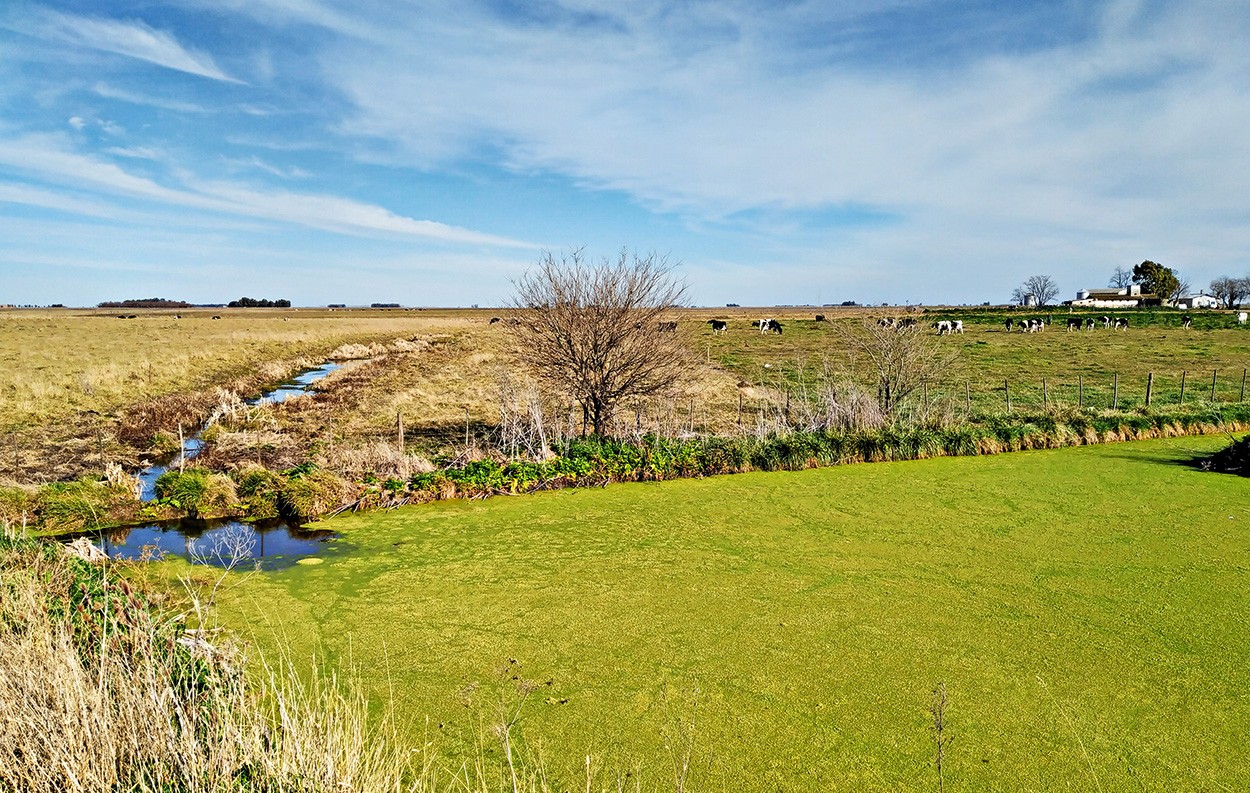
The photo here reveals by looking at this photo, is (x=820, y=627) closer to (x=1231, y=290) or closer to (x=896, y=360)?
(x=896, y=360)

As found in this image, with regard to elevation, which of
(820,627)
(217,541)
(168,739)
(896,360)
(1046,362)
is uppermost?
(896,360)

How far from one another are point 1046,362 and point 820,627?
1053 inches

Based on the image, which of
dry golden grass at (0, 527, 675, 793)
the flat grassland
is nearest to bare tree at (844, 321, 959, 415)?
the flat grassland

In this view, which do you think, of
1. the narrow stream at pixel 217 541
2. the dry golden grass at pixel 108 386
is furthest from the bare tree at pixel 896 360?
the dry golden grass at pixel 108 386

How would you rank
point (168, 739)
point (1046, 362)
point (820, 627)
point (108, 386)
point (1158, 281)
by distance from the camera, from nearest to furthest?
point (168, 739) < point (820, 627) < point (108, 386) < point (1046, 362) < point (1158, 281)

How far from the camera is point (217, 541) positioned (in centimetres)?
890

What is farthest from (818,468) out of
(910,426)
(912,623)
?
(912,623)

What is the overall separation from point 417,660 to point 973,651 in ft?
13.7

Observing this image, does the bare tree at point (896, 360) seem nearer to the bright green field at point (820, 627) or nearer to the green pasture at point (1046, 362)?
the green pasture at point (1046, 362)

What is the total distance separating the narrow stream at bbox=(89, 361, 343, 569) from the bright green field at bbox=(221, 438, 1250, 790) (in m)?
0.56

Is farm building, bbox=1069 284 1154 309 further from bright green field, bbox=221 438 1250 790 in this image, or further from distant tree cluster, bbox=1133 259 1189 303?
bright green field, bbox=221 438 1250 790

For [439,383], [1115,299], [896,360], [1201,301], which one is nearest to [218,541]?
[896,360]

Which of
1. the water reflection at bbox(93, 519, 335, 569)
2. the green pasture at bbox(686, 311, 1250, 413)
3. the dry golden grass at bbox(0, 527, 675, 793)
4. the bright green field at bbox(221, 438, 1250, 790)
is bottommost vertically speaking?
the water reflection at bbox(93, 519, 335, 569)

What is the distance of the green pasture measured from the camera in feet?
62.4
